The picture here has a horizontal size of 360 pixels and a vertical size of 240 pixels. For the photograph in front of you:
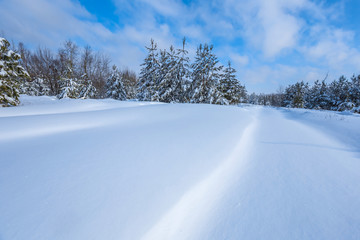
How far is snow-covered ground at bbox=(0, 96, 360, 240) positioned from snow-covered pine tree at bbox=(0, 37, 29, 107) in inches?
273

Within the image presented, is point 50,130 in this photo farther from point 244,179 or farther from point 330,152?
point 330,152

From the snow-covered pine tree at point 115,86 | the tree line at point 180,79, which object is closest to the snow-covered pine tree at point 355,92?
the tree line at point 180,79

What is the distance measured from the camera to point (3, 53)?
6.50m

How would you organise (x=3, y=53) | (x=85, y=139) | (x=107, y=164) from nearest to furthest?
(x=107, y=164) → (x=85, y=139) → (x=3, y=53)

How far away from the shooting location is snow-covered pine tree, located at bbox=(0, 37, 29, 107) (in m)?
6.38

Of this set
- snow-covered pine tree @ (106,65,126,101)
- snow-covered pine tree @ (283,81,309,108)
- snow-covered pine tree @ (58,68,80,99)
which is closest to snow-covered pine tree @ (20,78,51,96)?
snow-covered pine tree @ (106,65,126,101)

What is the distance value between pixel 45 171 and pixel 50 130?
5.22ft

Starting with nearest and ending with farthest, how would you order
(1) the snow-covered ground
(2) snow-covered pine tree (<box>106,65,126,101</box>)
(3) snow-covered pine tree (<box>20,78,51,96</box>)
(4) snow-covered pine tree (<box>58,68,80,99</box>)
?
(1) the snow-covered ground, (4) snow-covered pine tree (<box>58,68,80,99</box>), (2) snow-covered pine tree (<box>106,65,126,101</box>), (3) snow-covered pine tree (<box>20,78,51,96</box>)

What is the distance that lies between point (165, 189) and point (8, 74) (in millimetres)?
10581

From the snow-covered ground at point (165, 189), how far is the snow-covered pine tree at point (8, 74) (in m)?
6.94

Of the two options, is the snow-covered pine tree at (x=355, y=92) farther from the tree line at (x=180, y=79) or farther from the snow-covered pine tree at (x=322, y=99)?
the tree line at (x=180, y=79)

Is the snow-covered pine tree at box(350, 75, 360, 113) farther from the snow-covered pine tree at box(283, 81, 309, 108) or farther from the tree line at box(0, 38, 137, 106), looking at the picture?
the tree line at box(0, 38, 137, 106)

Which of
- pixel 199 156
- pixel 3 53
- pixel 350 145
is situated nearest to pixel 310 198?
pixel 199 156

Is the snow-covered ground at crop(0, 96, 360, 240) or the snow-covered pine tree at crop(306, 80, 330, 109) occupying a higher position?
the snow-covered pine tree at crop(306, 80, 330, 109)
